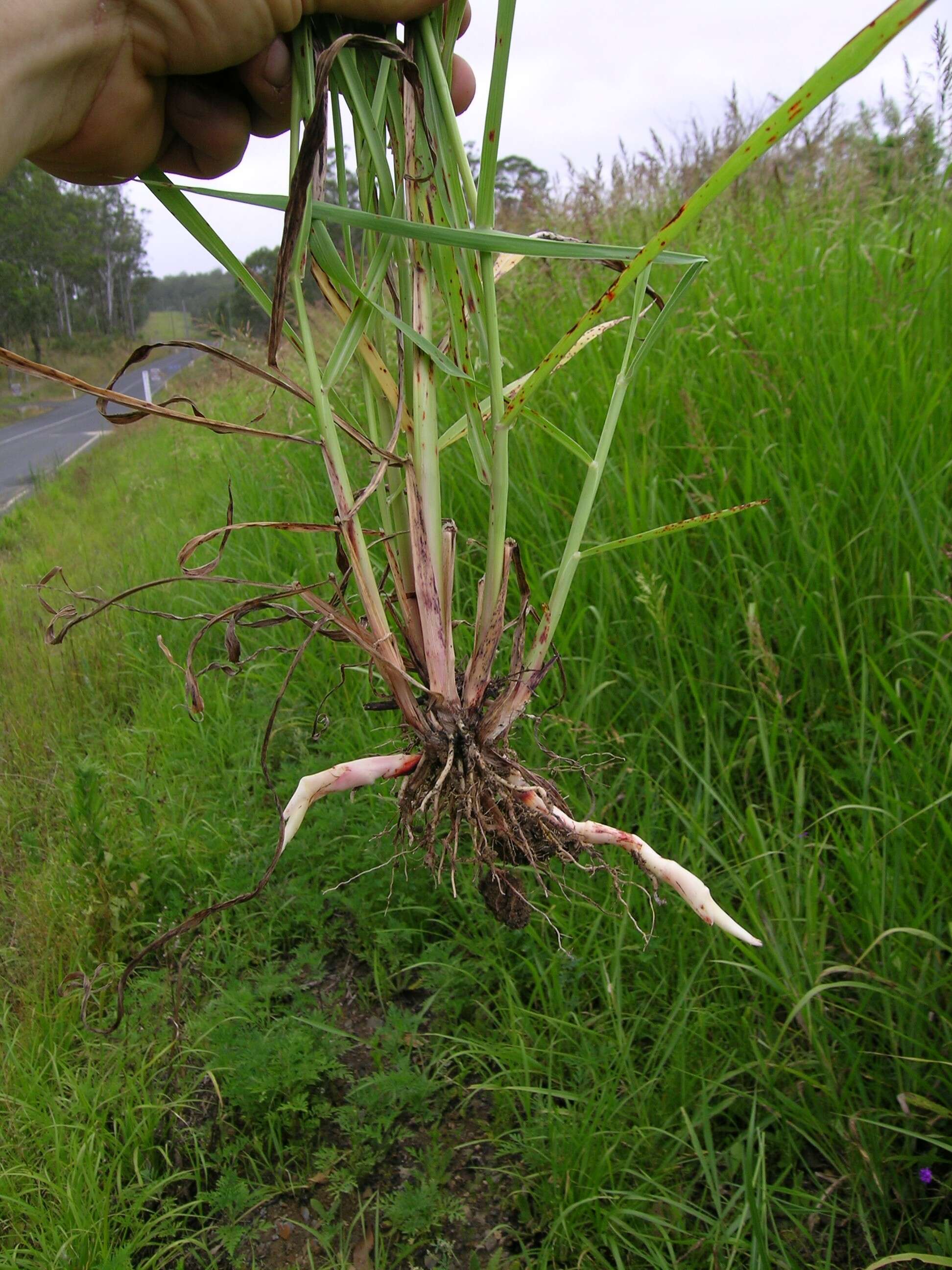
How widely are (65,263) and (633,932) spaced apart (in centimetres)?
3846

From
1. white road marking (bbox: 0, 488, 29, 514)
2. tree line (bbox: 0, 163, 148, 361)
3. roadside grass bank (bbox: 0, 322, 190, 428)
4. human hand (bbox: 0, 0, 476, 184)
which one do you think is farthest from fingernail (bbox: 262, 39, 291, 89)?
tree line (bbox: 0, 163, 148, 361)

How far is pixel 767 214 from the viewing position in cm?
Answer: 268

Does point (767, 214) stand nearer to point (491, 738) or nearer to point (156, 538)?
point (491, 738)

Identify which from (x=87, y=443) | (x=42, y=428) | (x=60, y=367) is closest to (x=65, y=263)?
(x=60, y=367)

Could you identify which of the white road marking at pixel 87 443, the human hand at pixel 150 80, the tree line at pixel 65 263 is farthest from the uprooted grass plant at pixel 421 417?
the tree line at pixel 65 263

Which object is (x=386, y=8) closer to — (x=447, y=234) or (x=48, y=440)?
(x=447, y=234)

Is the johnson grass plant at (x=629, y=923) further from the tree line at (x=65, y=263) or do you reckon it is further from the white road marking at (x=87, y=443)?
the tree line at (x=65, y=263)

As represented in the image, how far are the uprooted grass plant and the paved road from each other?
746 centimetres

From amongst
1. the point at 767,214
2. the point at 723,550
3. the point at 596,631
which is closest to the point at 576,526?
the point at 596,631

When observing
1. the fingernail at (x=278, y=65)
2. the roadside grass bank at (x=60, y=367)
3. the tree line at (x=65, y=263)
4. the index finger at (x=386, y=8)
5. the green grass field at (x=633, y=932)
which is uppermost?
the tree line at (x=65, y=263)

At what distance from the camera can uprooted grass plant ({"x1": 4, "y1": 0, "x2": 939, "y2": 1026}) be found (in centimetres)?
83

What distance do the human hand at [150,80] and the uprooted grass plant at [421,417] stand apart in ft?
0.39

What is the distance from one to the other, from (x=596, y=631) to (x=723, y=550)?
343 mm

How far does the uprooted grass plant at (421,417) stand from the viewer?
32.7 inches
